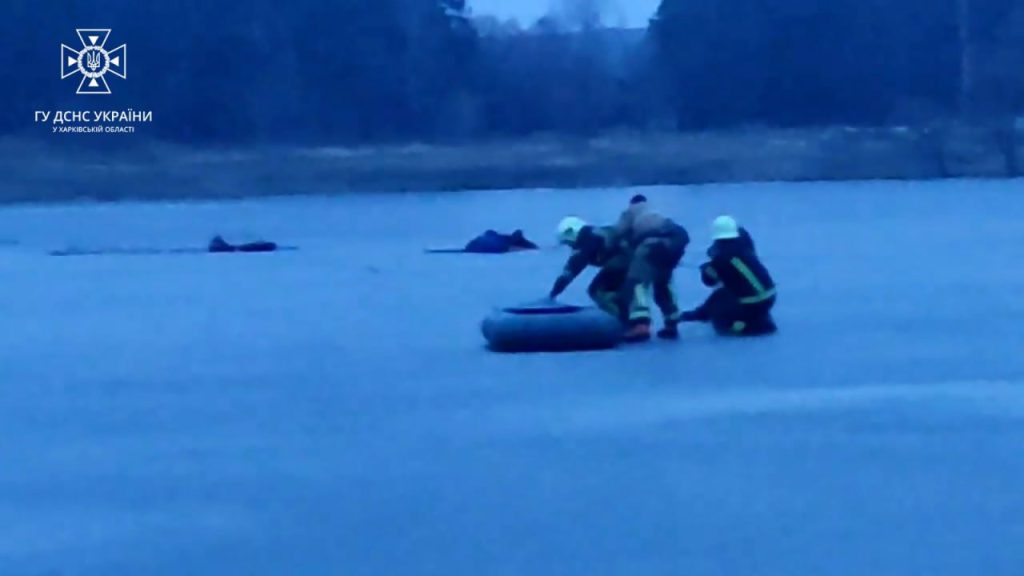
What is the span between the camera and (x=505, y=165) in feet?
133

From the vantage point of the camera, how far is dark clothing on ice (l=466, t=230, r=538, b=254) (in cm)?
1838

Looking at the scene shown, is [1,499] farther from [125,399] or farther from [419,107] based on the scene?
[419,107]

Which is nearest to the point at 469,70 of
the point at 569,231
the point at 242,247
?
the point at 242,247

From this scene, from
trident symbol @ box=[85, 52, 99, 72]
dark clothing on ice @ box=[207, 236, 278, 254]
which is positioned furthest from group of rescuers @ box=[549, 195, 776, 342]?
trident symbol @ box=[85, 52, 99, 72]

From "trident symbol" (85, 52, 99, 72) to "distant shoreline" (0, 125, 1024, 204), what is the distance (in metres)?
5.69

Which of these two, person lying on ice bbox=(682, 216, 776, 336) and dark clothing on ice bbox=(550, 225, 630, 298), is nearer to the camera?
person lying on ice bbox=(682, 216, 776, 336)

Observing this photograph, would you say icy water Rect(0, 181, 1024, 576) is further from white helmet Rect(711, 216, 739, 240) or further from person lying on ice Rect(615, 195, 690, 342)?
white helmet Rect(711, 216, 739, 240)

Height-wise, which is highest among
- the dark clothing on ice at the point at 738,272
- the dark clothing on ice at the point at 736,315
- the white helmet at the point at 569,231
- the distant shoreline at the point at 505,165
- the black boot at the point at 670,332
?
the white helmet at the point at 569,231

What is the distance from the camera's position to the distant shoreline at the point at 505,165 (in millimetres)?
36906

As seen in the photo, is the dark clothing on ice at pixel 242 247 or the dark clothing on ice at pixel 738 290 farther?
the dark clothing on ice at pixel 242 247

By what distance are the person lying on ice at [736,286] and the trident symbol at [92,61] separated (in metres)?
39.9

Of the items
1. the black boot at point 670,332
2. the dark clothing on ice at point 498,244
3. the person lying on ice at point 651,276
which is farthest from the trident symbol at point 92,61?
the black boot at point 670,332

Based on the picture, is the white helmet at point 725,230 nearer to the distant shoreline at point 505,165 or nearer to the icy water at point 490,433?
the icy water at point 490,433

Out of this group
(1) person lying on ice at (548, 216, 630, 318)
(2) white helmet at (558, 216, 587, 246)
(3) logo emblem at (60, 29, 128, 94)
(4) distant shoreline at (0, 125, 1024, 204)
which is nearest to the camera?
(1) person lying on ice at (548, 216, 630, 318)
